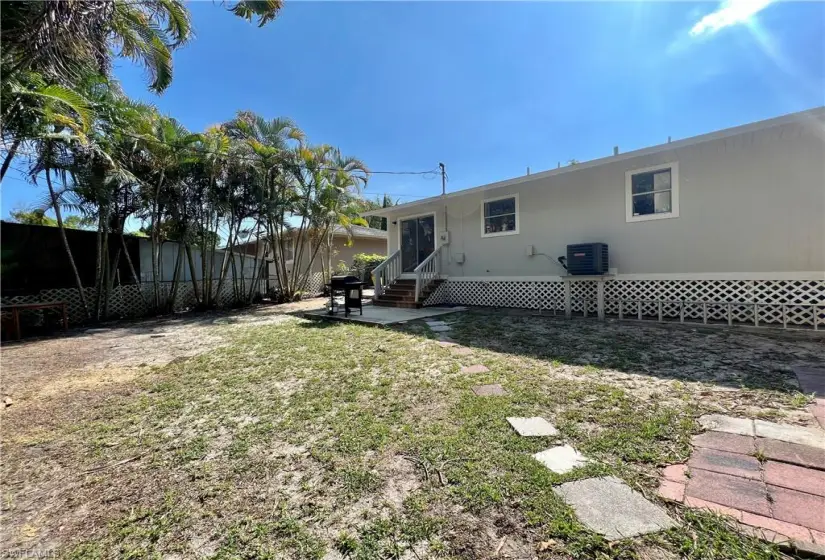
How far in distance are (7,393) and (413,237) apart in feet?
31.5

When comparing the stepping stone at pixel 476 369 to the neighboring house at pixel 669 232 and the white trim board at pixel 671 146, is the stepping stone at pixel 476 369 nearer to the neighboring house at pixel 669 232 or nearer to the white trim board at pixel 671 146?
the neighboring house at pixel 669 232

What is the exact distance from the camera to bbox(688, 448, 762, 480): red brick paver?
205 centimetres

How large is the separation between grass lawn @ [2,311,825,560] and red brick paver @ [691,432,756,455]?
0.09m

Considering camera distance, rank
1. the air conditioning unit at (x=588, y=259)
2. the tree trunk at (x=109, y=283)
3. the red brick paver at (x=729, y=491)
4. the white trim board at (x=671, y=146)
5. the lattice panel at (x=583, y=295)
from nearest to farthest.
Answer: the red brick paver at (x=729, y=491), the white trim board at (x=671, y=146), the air conditioning unit at (x=588, y=259), the lattice panel at (x=583, y=295), the tree trunk at (x=109, y=283)

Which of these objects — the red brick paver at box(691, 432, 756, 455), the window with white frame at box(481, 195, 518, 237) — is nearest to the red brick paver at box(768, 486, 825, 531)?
the red brick paver at box(691, 432, 756, 455)

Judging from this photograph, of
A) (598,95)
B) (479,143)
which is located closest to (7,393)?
(598,95)

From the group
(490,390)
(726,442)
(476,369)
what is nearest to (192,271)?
(476,369)

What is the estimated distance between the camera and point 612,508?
5.93 feet

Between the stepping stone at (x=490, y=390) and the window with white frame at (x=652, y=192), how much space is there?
607cm

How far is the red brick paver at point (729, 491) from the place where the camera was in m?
1.79

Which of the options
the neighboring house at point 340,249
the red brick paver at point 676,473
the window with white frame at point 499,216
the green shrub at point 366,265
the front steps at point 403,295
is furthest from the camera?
the green shrub at point 366,265

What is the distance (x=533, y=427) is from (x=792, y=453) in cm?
153

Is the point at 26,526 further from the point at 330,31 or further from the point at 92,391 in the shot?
the point at 330,31

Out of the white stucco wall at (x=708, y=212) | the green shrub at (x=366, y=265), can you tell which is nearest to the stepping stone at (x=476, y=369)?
the white stucco wall at (x=708, y=212)
